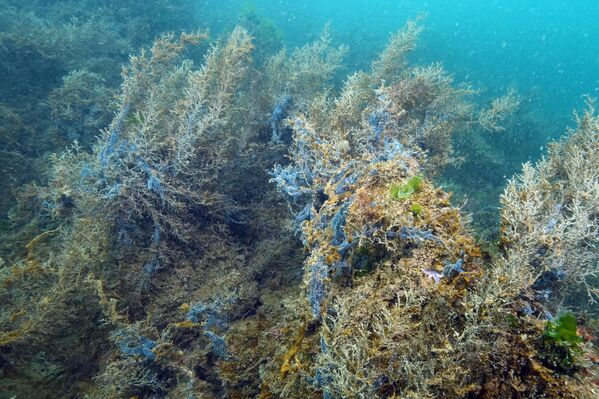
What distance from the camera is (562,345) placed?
71.1 inches

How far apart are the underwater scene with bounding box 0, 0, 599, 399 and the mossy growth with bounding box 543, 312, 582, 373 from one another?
1 cm

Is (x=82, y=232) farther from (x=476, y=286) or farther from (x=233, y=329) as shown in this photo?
(x=476, y=286)

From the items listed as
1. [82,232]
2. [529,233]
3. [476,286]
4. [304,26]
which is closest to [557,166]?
[529,233]

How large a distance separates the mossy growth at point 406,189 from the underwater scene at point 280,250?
0.02m

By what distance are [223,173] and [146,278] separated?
1.86 meters

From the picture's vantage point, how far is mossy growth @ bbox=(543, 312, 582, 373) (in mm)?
1784

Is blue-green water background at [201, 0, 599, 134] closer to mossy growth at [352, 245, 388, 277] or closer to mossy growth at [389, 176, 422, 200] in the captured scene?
mossy growth at [389, 176, 422, 200]

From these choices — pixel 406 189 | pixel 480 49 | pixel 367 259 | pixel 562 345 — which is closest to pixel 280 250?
pixel 367 259

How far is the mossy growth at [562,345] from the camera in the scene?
178 centimetres

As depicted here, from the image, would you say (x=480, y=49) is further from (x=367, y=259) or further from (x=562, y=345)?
(x=562, y=345)

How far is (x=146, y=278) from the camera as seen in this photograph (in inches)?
156

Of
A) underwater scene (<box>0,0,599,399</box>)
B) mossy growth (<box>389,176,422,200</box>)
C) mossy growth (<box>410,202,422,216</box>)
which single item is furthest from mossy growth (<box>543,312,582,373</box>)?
mossy growth (<box>389,176,422,200</box>)

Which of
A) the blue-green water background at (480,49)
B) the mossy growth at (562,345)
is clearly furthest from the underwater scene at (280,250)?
the blue-green water background at (480,49)

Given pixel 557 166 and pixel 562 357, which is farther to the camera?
pixel 557 166
